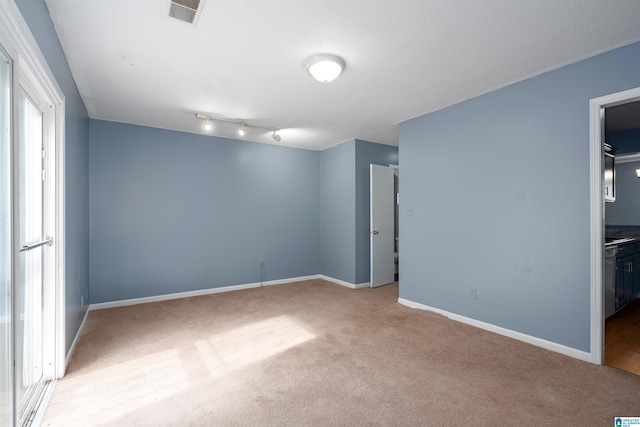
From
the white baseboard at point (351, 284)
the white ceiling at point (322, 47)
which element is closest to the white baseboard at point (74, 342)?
the white ceiling at point (322, 47)

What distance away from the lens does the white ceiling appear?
192cm

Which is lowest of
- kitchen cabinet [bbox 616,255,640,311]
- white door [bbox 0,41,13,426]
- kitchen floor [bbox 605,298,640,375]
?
kitchen floor [bbox 605,298,640,375]

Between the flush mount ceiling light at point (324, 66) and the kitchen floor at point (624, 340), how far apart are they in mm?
3373

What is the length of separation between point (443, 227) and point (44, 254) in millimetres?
3837

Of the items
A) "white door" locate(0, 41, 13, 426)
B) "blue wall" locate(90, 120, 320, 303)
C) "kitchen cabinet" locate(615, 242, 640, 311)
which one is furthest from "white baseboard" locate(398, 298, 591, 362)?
"white door" locate(0, 41, 13, 426)

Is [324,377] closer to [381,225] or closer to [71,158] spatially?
[71,158]

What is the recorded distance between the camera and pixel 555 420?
69.8 inches

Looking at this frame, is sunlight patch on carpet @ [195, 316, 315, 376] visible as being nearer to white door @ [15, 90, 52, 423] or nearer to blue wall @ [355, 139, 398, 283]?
white door @ [15, 90, 52, 423]

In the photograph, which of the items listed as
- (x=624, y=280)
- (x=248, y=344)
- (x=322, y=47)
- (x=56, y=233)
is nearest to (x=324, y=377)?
(x=248, y=344)

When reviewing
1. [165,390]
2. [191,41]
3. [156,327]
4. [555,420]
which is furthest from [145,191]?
[555,420]

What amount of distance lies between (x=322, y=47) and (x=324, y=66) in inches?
6.5

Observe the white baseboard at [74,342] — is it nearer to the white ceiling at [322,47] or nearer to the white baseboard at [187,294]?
the white baseboard at [187,294]

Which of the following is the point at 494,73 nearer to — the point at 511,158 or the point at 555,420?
the point at 511,158

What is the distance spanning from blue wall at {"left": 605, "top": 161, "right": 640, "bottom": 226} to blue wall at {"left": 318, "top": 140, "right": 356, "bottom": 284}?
165 inches
